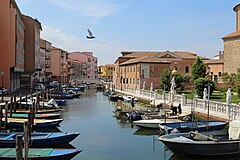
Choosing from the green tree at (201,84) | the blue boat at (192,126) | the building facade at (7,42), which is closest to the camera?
the blue boat at (192,126)

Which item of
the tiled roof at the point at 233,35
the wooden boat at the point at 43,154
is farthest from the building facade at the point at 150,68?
the wooden boat at the point at 43,154

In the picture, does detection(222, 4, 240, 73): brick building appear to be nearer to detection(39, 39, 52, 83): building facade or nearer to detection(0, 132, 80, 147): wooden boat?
detection(0, 132, 80, 147): wooden boat

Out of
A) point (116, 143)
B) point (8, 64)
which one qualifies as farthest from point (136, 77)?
point (116, 143)

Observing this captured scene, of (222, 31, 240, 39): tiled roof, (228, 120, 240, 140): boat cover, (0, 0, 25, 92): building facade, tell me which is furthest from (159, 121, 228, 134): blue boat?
(222, 31, 240, 39): tiled roof

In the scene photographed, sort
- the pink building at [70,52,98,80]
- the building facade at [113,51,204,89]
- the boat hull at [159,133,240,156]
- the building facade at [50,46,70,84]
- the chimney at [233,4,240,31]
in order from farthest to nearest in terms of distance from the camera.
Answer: the pink building at [70,52,98,80]
the building facade at [50,46,70,84]
the building facade at [113,51,204,89]
the chimney at [233,4,240,31]
the boat hull at [159,133,240,156]

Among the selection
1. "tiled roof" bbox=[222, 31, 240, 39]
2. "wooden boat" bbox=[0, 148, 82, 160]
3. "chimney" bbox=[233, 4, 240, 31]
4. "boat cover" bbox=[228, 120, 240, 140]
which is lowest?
"wooden boat" bbox=[0, 148, 82, 160]

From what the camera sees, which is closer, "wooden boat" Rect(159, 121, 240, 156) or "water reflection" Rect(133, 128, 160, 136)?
"wooden boat" Rect(159, 121, 240, 156)

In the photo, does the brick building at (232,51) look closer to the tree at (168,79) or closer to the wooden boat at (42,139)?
the tree at (168,79)

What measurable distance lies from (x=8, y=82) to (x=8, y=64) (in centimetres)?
215

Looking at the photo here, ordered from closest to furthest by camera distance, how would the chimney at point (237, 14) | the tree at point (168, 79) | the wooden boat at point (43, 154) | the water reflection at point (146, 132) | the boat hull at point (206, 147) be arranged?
the wooden boat at point (43, 154) → the boat hull at point (206, 147) → the water reflection at point (146, 132) → the tree at point (168, 79) → the chimney at point (237, 14)

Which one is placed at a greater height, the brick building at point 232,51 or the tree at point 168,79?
the brick building at point 232,51

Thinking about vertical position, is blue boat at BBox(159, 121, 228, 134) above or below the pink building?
below

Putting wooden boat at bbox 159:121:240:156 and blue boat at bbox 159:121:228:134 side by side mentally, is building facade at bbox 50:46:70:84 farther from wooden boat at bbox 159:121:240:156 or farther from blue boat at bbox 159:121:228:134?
wooden boat at bbox 159:121:240:156

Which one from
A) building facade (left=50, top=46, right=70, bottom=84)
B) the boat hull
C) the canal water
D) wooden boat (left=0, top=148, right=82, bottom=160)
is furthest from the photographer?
building facade (left=50, top=46, right=70, bottom=84)
